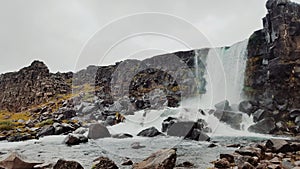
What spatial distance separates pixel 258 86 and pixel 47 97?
5019 centimetres

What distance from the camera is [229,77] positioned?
133 ft

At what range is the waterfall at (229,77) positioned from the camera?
3855cm

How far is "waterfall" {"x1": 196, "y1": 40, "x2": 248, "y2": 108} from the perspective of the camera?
38.6m

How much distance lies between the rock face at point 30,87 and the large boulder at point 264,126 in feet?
176

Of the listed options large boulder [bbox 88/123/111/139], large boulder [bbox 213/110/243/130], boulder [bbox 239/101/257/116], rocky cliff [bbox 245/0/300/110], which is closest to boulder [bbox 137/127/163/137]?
large boulder [bbox 88/123/111/139]

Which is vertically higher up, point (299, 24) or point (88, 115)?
point (299, 24)

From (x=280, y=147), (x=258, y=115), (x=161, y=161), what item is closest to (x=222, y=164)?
(x=161, y=161)

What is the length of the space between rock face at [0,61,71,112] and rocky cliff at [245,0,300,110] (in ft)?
162

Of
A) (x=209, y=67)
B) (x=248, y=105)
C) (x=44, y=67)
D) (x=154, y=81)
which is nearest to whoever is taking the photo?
(x=248, y=105)

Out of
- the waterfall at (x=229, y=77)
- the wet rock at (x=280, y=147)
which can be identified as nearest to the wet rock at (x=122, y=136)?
the wet rock at (x=280, y=147)

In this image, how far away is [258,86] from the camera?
37812 millimetres

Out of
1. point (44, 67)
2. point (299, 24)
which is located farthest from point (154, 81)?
point (44, 67)

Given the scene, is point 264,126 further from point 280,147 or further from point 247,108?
point 280,147

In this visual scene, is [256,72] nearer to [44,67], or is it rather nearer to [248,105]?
[248,105]
